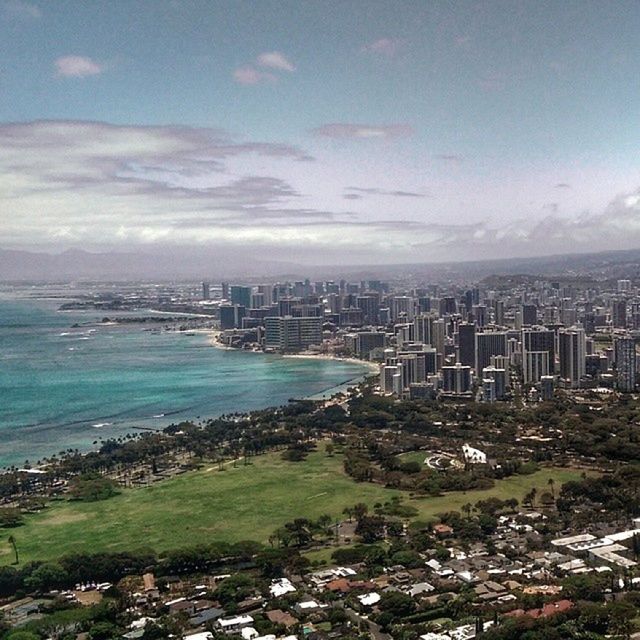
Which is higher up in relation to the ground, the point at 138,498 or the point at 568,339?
the point at 568,339

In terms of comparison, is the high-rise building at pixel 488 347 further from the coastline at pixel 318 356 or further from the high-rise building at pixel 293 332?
the high-rise building at pixel 293 332

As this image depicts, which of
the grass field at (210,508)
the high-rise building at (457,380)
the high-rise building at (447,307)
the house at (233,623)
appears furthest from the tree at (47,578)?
the high-rise building at (447,307)

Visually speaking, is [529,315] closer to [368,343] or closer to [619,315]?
[619,315]

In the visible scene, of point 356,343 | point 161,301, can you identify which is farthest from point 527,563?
point 161,301

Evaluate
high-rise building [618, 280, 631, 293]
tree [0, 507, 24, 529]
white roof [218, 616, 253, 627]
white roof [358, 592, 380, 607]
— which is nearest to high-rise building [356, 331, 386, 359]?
tree [0, 507, 24, 529]

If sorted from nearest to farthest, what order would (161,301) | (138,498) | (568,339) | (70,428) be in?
(138,498)
(70,428)
(568,339)
(161,301)

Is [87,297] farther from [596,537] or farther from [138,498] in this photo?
[596,537]

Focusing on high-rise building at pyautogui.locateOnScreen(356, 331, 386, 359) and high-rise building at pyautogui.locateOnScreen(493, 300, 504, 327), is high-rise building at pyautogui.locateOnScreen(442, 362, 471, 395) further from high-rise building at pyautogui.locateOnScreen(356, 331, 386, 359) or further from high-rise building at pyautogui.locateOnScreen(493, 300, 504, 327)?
high-rise building at pyautogui.locateOnScreen(493, 300, 504, 327)
